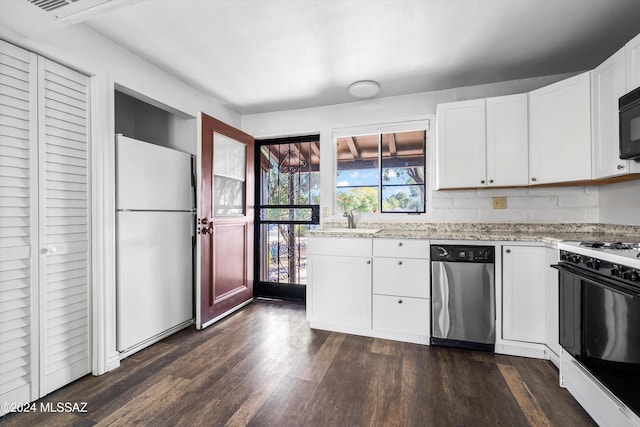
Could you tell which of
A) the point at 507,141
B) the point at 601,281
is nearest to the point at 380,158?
the point at 507,141

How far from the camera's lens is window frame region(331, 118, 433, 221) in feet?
9.57

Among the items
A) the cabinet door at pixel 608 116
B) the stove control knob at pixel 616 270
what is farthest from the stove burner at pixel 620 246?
the cabinet door at pixel 608 116

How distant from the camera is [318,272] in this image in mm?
2596

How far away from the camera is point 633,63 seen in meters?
1.63

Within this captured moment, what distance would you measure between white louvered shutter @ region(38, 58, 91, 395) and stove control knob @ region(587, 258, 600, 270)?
303 cm

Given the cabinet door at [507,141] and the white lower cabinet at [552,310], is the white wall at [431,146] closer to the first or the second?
the cabinet door at [507,141]

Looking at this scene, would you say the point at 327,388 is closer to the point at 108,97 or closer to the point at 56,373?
the point at 56,373

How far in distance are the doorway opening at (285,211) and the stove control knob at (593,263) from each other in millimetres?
2402

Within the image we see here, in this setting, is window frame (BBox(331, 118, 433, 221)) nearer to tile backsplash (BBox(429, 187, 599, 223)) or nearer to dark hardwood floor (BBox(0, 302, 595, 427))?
tile backsplash (BBox(429, 187, 599, 223))

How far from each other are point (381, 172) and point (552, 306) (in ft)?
6.07

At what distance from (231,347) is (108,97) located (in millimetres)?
2088

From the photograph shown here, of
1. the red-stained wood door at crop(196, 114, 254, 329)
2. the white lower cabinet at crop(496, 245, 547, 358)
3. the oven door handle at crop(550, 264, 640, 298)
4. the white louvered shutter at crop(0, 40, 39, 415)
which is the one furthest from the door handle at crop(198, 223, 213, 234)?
the oven door handle at crop(550, 264, 640, 298)

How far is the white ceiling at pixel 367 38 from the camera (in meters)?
1.69

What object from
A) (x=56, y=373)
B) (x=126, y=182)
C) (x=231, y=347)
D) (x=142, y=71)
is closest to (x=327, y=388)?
(x=231, y=347)
